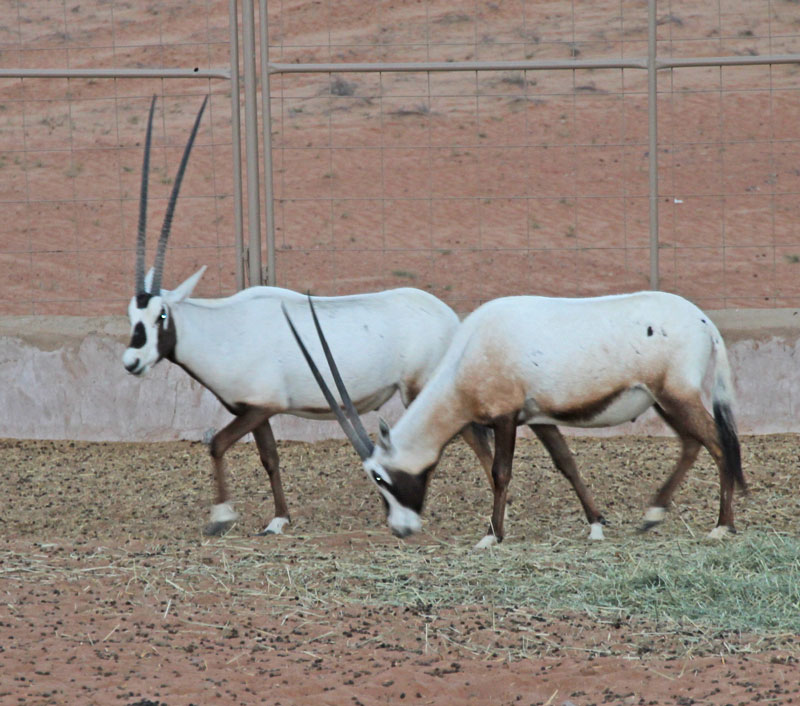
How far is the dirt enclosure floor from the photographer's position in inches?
155

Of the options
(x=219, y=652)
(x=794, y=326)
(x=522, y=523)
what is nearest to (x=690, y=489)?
(x=522, y=523)

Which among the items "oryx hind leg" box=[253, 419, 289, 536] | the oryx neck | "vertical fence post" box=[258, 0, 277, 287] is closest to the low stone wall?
"vertical fence post" box=[258, 0, 277, 287]

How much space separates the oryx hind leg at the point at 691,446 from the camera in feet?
20.2

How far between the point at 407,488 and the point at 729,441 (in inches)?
62.1

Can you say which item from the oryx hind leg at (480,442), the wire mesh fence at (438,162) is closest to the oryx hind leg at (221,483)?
the oryx hind leg at (480,442)

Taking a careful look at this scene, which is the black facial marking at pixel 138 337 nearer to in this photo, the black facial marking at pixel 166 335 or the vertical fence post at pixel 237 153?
the black facial marking at pixel 166 335

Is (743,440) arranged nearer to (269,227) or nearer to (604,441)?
(604,441)

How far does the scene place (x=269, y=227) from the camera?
27.7 ft

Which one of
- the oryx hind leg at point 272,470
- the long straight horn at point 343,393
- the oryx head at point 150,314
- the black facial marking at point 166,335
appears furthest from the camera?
the oryx hind leg at point 272,470

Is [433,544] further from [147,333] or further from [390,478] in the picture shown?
[147,333]

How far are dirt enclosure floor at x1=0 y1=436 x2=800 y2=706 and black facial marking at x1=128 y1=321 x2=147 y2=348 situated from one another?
976mm

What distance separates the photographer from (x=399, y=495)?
6.02 meters

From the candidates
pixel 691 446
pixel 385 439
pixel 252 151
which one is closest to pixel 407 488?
pixel 385 439

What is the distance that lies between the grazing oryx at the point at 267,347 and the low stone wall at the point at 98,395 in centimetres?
177
